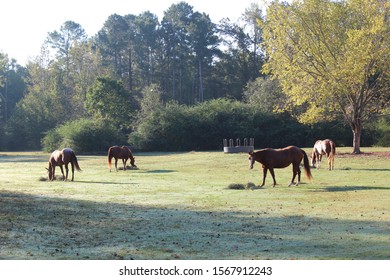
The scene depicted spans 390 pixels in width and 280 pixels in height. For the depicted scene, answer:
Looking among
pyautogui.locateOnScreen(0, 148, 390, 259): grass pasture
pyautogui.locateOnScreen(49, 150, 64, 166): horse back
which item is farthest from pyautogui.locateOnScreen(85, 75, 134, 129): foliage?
pyautogui.locateOnScreen(0, 148, 390, 259): grass pasture

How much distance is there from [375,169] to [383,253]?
21335mm

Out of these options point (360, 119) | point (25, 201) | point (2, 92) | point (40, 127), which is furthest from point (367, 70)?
point (2, 92)

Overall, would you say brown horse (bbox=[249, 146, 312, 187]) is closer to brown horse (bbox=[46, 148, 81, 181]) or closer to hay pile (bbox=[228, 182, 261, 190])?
hay pile (bbox=[228, 182, 261, 190])

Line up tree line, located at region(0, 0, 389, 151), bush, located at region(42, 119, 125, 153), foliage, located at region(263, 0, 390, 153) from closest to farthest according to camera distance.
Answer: foliage, located at region(263, 0, 390, 153) → tree line, located at region(0, 0, 389, 151) → bush, located at region(42, 119, 125, 153)

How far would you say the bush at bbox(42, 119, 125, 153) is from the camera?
196ft

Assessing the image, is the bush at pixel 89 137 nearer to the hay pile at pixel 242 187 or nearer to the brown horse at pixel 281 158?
the brown horse at pixel 281 158

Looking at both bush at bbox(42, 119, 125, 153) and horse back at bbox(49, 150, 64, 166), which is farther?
bush at bbox(42, 119, 125, 153)

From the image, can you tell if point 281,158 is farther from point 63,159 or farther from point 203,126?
point 203,126

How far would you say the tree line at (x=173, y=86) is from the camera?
40.9m

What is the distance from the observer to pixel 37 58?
91625 millimetres

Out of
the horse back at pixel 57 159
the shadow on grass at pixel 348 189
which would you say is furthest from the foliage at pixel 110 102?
the shadow on grass at pixel 348 189

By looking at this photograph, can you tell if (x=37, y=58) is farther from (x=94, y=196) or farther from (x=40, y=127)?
(x=94, y=196)

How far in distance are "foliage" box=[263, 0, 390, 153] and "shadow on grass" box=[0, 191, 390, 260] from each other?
2422cm

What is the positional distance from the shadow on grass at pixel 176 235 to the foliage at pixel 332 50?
24.2 metres
